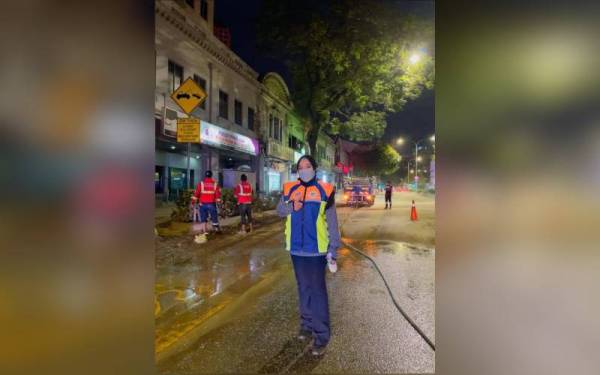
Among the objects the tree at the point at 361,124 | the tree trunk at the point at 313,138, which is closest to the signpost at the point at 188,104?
the tree trunk at the point at 313,138

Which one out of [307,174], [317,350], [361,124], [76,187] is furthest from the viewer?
[361,124]

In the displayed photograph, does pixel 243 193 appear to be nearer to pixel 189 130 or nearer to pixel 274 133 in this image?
pixel 189 130

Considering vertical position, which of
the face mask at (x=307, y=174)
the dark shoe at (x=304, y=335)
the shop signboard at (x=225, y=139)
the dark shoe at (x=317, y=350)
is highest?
the shop signboard at (x=225, y=139)

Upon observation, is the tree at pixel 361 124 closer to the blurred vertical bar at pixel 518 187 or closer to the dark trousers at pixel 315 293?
the dark trousers at pixel 315 293

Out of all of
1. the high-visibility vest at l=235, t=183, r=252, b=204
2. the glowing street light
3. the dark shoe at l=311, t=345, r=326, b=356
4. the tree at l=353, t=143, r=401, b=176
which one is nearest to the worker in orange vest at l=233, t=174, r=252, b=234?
the high-visibility vest at l=235, t=183, r=252, b=204

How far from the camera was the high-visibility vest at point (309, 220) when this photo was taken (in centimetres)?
372

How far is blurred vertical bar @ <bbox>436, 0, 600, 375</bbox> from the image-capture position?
6.20ft

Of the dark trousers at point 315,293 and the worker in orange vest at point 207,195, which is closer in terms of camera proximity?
the dark trousers at point 315,293

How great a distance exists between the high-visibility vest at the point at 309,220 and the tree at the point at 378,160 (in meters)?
61.0

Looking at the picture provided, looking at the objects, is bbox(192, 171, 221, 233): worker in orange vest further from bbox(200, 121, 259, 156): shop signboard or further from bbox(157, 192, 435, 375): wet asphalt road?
bbox(200, 121, 259, 156): shop signboard

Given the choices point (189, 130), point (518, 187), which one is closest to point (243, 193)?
point (189, 130)

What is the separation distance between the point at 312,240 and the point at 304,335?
3.39ft

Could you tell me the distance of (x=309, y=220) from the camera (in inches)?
148

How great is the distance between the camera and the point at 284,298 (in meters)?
5.27
